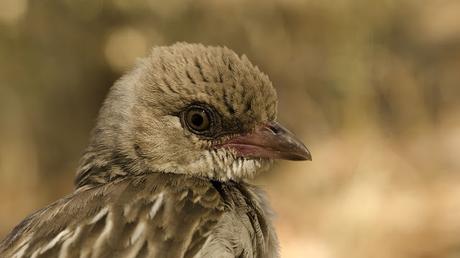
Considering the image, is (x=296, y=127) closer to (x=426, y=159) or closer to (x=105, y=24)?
(x=426, y=159)

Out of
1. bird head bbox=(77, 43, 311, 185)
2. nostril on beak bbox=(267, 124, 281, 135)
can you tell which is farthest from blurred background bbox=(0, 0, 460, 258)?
nostril on beak bbox=(267, 124, 281, 135)

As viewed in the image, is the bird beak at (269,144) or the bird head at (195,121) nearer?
the bird head at (195,121)

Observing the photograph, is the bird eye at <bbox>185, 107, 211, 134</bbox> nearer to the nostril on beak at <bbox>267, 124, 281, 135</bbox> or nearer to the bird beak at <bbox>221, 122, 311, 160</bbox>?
the bird beak at <bbox>221, 122, 311, 160</bbox>

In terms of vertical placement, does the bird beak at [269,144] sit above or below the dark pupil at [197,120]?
below

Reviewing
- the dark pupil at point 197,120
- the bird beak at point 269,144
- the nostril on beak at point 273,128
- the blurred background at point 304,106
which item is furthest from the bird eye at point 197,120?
the blurred background at point 304,106

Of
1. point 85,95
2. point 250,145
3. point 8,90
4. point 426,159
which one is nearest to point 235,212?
point 250,145

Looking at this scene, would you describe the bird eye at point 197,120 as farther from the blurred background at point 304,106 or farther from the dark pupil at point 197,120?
the blurred background at point 304,106

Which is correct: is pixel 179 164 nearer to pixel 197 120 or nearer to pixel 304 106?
pixel 197 120

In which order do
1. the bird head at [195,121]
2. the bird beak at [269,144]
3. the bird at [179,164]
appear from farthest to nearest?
the bird beak at [269,144], the bird head at [195,121], the bird at [179,164]

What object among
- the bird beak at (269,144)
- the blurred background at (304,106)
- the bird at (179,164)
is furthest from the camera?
the blurred background at (304,106)
